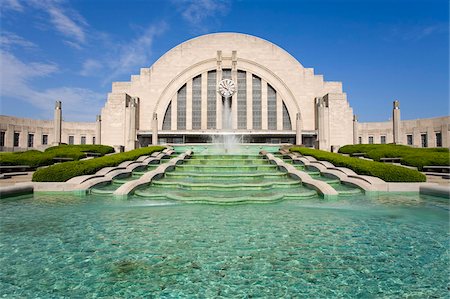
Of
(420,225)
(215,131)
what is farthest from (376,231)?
(215,131)

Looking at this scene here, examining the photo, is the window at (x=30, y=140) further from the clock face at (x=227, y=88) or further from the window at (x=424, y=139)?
the window at (x=424, y=139)

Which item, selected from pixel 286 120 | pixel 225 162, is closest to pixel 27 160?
pixel 225 162

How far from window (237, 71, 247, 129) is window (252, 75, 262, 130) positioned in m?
1.30

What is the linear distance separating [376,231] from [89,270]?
519 cm

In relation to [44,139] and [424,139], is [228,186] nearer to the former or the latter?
[424,139]

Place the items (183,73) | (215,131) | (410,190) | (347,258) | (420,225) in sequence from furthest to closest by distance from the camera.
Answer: (183,73) < (215,131) < (410,190) < (420,225) < (347,258)

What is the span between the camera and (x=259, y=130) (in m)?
35.8

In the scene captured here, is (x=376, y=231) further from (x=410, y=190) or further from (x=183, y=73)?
(x=183, y=73)

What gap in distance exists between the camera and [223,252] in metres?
4.31

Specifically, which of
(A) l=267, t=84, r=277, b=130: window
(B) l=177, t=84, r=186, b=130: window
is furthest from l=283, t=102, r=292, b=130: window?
(B) l=177, t=84, r=186, b=130: window

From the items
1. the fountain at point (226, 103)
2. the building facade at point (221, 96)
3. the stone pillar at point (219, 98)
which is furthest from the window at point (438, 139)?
the stone pillar at point (219, 98)

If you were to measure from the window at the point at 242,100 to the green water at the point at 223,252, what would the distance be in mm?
30531

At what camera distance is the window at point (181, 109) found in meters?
38.1

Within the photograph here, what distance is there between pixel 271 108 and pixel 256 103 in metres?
2.25
